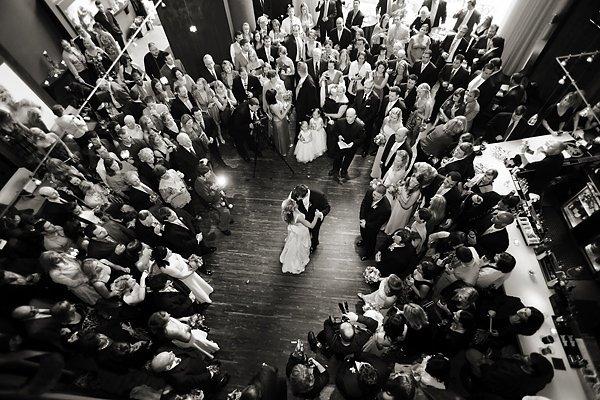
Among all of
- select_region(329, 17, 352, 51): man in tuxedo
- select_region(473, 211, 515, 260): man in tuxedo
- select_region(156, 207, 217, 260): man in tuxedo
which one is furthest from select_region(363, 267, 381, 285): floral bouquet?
select_region(329, 17, 352, 51): man in tuxedo

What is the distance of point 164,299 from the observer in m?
4.13

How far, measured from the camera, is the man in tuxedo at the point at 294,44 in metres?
7.52

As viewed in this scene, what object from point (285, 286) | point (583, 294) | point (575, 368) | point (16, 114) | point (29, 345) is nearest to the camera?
point (575, 368)

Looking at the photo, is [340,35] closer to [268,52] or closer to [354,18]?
[354,18]

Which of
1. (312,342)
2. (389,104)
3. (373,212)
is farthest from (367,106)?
(312,342)

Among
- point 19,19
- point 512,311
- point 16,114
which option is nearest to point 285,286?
point 512,311

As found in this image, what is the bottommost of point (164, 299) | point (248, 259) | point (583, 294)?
point (248, 259)

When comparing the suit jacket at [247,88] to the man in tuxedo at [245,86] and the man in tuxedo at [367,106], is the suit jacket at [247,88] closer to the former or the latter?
the man in tuxedo at [245,86]

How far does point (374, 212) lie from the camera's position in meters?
4.76

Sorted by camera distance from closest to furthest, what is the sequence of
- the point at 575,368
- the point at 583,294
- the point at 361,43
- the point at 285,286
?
the point at 575,368, the point at 583,294, the point at 285,286, the point at 361,43

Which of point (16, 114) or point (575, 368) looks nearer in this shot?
point (575, 368)

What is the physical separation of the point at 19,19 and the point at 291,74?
6300mm

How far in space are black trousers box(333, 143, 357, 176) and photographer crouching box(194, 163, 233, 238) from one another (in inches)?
87.3

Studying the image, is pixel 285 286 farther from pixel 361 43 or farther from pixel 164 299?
pixel 361 43
